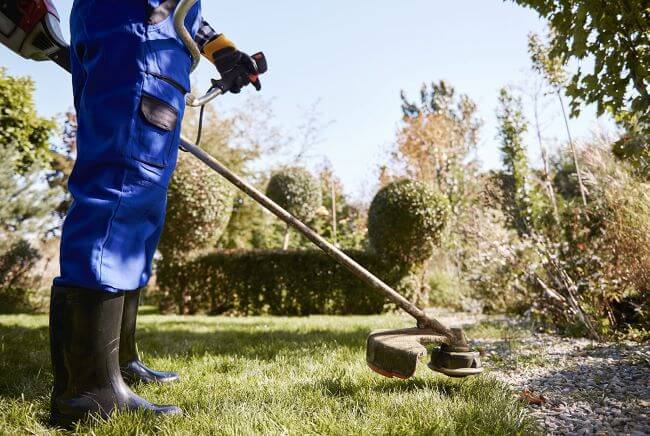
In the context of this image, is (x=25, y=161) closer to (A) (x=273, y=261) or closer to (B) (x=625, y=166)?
(A) (x=273, y=261)

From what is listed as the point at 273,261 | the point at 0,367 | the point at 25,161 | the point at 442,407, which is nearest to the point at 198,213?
the point at 273,261

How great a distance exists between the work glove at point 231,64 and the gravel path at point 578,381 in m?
1.85

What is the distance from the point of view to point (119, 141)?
136 cm

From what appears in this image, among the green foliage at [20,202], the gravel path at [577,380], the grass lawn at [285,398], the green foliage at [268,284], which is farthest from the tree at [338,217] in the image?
the grass lawn at [285,398]

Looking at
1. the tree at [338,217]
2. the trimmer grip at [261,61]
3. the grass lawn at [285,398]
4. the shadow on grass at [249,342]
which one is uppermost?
the tree at [338,217]

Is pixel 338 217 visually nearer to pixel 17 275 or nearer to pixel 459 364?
pixel 17 275

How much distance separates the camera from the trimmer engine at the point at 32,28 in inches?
69.4

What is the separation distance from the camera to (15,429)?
1.31 m

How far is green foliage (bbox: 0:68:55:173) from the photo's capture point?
22.5 ft

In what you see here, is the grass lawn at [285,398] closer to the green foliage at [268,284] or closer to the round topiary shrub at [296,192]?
the green foliage at [268,284]

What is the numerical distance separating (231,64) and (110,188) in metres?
0.96

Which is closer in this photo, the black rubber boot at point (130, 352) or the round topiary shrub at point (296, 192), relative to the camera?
the black rubber boot at point (130, 352)

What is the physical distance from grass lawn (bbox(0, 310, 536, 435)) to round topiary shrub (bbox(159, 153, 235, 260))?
452 cm

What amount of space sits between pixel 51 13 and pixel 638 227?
3946 mm
